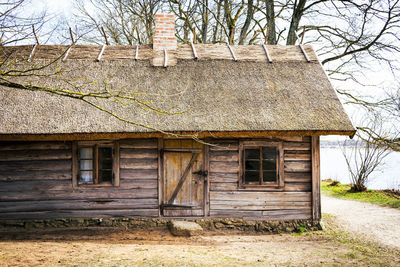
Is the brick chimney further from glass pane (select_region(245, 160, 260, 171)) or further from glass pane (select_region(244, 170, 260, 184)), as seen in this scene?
glass pane (select_region(244, 170, 260, 184))

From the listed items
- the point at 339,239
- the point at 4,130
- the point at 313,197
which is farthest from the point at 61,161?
the point at 339,239

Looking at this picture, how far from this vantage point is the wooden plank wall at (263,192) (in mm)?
7109

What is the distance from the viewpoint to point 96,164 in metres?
7.00

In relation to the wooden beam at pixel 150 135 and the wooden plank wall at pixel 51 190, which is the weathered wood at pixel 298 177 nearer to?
the wooden beam at pixel 150 135

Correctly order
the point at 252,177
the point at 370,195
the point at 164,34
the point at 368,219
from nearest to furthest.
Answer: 1. the point at 252,177
2. the point at 368,219
3. the point at 164,34
4. the point at 370,195

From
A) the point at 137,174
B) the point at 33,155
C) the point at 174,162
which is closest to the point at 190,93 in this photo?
the point at 174,162

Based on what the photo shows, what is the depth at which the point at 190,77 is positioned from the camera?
7.77m

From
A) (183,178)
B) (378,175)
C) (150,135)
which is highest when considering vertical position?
(150,135)

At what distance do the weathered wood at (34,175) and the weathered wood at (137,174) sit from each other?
1.25m

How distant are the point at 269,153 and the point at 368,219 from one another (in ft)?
12.8

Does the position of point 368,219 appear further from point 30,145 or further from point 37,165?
point 30,145

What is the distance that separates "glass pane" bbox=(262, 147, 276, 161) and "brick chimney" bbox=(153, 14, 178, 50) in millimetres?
4033

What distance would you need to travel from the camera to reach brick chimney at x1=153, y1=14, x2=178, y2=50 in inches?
348

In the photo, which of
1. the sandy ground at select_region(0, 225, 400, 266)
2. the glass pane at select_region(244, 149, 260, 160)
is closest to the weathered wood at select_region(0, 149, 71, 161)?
the sandy ground at select_region(0, 225, 400, 266)
